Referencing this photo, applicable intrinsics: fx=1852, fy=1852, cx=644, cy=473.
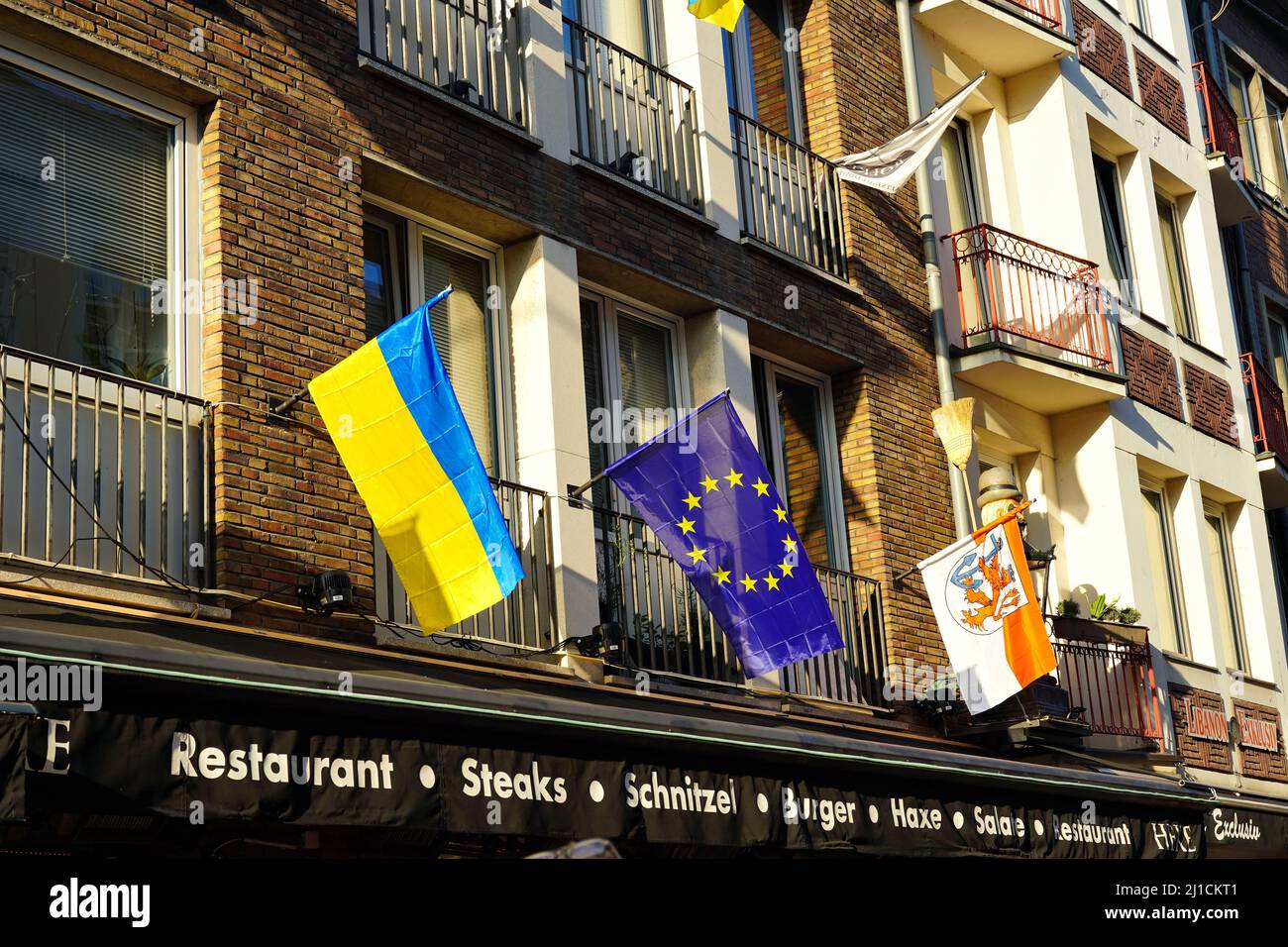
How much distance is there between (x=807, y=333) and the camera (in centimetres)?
1448

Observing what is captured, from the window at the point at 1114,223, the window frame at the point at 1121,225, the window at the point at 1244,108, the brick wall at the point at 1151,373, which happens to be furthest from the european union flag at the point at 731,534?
the window at the point at 1244,108

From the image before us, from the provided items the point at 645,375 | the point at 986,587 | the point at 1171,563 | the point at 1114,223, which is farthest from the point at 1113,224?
the point at 645,375

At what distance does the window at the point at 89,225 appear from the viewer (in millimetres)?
9258

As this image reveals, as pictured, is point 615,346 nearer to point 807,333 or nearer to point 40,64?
point 807,333

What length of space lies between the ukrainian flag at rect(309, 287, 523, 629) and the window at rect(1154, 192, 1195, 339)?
1230cm

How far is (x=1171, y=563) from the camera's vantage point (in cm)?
1853

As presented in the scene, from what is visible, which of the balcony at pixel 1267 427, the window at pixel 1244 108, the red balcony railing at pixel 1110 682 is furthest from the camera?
the window at pixel 1244 108

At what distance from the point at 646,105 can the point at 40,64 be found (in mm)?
5258

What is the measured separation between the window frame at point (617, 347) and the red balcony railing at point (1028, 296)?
12.2 feet

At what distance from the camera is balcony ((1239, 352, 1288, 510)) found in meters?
20.6

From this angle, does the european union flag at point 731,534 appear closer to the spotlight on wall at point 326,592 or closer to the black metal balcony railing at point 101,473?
the spotlight on wall at point 326,592

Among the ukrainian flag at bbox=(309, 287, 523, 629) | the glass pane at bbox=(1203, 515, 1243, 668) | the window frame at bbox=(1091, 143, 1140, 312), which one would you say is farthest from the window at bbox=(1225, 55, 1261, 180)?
the ukrainian flag at bbox=(309, 287, 523, 629)

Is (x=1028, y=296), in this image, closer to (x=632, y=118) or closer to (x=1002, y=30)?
(x=1002, y=30)
